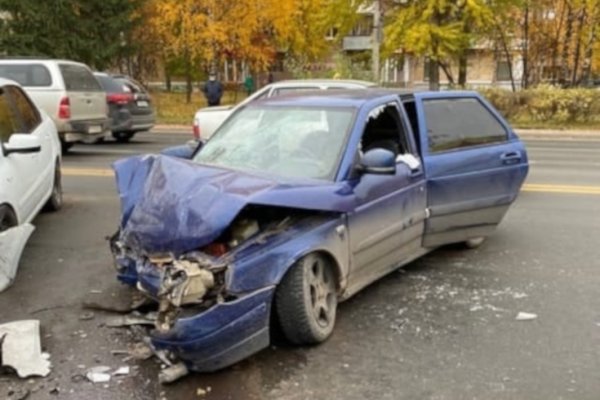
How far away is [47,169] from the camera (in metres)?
7.58

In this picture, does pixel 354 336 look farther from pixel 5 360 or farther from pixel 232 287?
→ pixel 5 360

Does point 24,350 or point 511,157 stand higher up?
point 511,157

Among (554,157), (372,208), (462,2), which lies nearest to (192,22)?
(462,2)

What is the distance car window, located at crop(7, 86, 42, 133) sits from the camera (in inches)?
280

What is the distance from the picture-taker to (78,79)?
537 inches

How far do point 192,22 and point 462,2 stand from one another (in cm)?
1225

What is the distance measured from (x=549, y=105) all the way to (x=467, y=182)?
53.8 ft

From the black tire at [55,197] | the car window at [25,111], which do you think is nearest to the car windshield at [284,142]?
the car window at [25,111]

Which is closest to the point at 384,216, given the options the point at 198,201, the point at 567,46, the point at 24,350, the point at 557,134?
the point at 198,201

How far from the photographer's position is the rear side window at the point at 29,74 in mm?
13125

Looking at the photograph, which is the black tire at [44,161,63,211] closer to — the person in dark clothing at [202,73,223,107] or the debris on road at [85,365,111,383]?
the debris on road at [85,365,111,383]

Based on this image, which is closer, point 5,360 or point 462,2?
point 5,360

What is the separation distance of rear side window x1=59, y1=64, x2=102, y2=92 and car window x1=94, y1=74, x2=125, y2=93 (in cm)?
210

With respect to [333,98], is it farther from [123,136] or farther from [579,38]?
[579,38]
